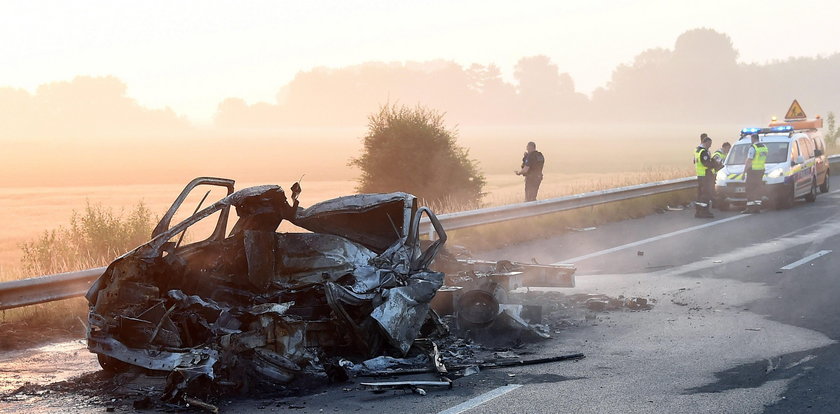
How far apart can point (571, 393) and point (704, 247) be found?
31.3 feet

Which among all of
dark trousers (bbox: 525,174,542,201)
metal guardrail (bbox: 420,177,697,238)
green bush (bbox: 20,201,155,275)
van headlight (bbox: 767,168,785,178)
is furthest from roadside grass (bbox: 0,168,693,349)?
van headlight (bbox: 767,168,785,178)

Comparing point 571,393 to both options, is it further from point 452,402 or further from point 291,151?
point 291,151

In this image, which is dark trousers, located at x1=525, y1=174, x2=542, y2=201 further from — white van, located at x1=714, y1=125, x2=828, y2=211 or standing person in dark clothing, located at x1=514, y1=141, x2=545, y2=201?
white van, located at x1=714, y1=125, x2=828, y2=211

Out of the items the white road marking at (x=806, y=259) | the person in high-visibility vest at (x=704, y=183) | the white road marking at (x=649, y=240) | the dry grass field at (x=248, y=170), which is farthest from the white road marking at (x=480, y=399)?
the person in high-visibility vest at (x=704, y=183)

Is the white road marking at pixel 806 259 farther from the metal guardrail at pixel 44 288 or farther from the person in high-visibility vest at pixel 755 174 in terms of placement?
the metal guardrail at pixel 44 288

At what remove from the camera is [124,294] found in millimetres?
7254

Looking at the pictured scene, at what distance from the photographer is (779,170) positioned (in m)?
21.7

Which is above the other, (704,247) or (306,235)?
(306,235)

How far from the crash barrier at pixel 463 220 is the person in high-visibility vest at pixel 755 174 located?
6.21 feet

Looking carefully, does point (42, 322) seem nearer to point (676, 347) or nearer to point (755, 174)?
point (676, 347)

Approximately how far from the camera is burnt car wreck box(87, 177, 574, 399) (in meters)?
6.77

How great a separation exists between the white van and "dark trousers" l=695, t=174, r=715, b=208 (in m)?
1.27

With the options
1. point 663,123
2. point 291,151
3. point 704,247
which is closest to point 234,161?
point 291,151

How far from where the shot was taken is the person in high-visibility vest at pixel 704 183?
20312 millimetres
